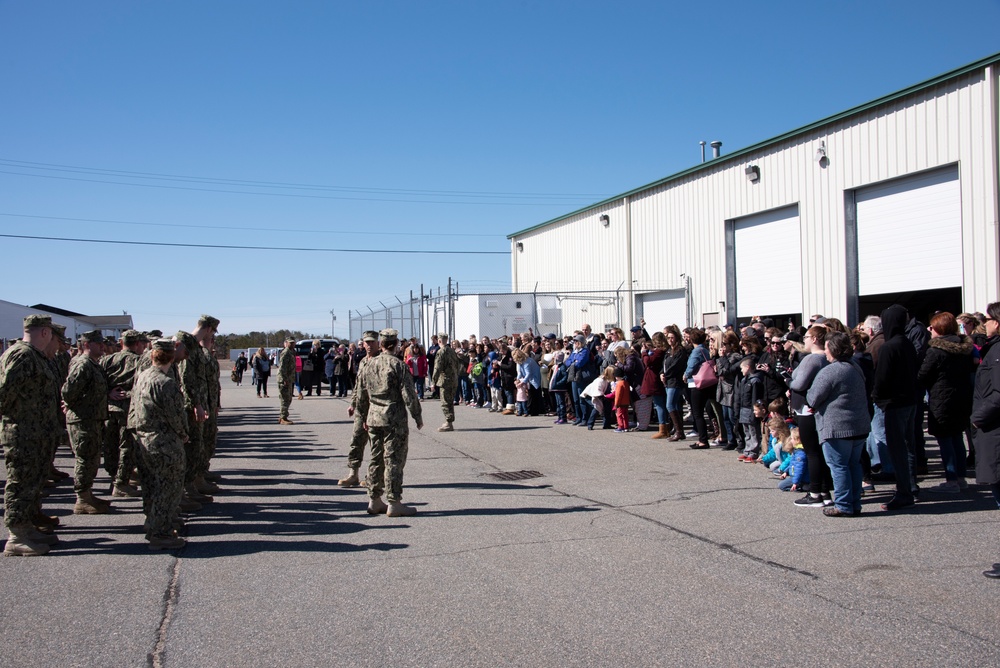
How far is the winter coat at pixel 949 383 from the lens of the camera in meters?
8.60

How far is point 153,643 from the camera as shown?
465 cm

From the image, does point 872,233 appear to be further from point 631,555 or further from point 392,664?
point 392,664

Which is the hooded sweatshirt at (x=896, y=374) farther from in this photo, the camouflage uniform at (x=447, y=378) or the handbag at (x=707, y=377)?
the camouflage uniform at (x=447, y=378)

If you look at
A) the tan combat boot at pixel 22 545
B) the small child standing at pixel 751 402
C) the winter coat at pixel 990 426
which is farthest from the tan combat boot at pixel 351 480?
the winter coat at pixel 990 426

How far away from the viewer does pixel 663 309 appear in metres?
25.8

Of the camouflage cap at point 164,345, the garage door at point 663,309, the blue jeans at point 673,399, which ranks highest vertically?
the garage door at point 663,309

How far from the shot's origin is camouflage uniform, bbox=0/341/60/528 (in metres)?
6.64

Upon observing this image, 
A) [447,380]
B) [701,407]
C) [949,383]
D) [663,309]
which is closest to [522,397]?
[447,380]

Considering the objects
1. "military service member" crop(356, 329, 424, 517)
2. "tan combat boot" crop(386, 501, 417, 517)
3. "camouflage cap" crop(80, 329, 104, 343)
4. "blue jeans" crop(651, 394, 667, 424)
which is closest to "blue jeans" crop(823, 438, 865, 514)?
"military service member" crop(356, 329, 424, 517)

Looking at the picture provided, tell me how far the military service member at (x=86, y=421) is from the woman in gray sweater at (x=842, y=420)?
7.18m

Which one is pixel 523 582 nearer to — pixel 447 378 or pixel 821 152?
pixel 447 378

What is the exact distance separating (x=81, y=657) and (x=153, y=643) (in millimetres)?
365

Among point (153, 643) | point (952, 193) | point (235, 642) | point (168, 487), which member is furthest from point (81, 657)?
point (952, 193)

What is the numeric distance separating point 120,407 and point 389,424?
144 inches
